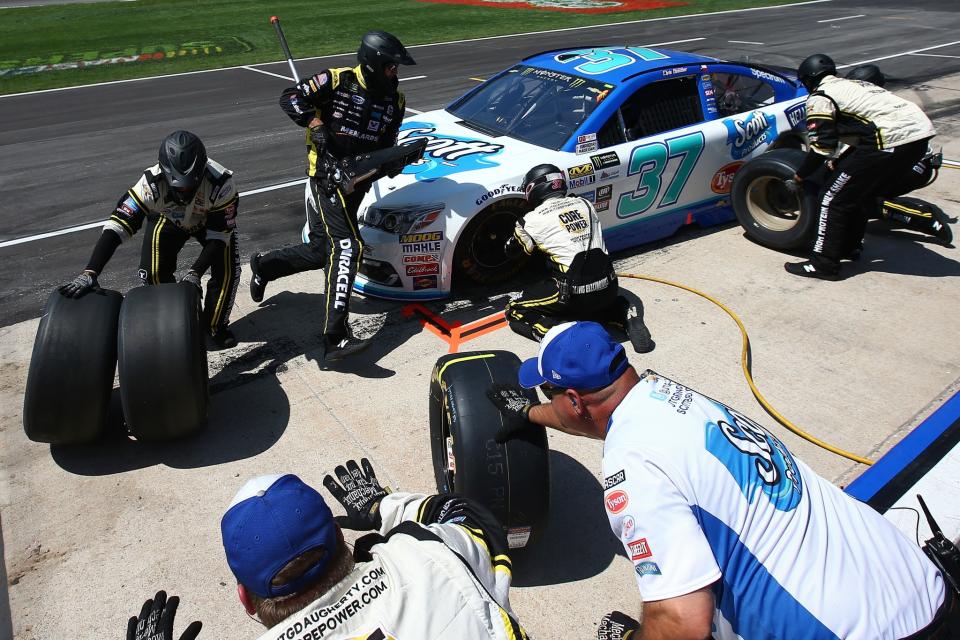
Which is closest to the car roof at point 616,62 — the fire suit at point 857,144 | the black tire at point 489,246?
the fire suit at point 857,144

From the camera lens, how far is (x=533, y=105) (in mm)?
6605

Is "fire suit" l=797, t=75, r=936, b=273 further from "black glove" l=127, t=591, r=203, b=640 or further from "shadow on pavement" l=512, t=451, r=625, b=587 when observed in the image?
"black glove" l=127, t=591, r=203, b=640

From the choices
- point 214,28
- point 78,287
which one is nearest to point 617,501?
point 78,287

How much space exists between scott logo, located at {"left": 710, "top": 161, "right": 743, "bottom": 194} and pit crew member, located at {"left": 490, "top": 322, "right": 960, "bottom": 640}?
514 cm

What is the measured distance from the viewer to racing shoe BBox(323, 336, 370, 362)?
5066 mm

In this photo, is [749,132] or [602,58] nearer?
[602,58]

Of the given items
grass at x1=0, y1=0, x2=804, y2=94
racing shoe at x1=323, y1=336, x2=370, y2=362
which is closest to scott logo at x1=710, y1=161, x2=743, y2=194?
racing shoe at x1=323, y1=336, x2=370, y2=362

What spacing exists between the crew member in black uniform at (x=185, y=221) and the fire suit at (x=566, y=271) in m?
2.06

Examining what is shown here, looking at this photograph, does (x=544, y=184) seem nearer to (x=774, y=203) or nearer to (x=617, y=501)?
(x=774, y=203)

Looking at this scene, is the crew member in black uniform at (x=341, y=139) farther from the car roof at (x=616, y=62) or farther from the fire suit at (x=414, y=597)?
the fire suit at (x=414, y=597)

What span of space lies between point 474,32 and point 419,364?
60.8 feet

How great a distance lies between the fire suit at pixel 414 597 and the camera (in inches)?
69.8

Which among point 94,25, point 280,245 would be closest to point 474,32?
point 94,25

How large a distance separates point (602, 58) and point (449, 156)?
1.91 m
